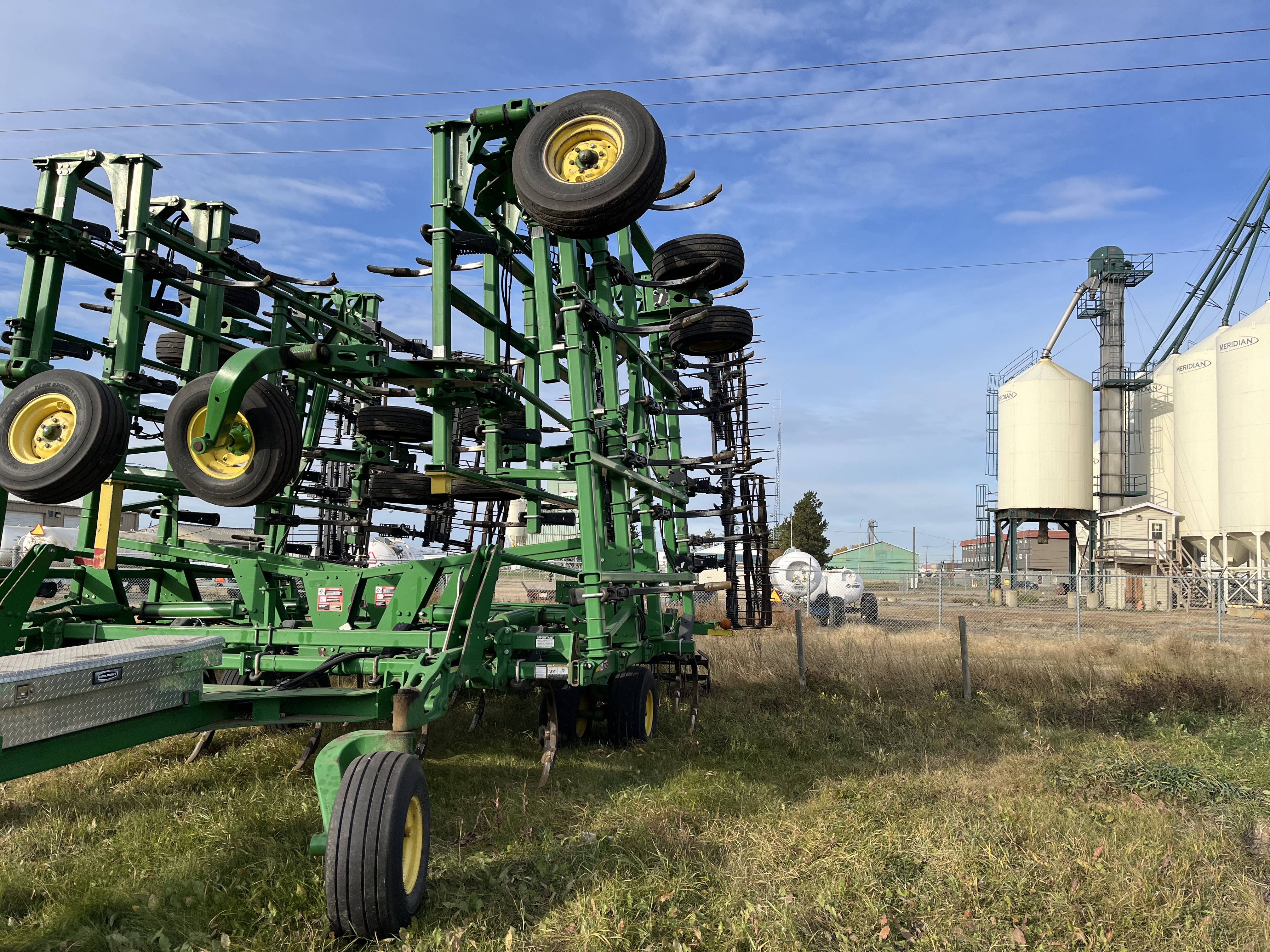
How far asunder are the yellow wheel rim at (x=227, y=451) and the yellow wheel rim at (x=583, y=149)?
2.83 metres

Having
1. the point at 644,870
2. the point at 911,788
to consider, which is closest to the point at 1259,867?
the point at 911,788

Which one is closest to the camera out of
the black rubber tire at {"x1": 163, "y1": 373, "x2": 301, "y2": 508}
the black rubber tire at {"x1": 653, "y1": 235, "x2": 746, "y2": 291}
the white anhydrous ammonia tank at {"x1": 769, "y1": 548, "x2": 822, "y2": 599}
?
the black rubber tire at {"x1": 163, "y1": 373, "x2": 301, "y2": 508}

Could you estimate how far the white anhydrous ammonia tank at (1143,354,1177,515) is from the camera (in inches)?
1548

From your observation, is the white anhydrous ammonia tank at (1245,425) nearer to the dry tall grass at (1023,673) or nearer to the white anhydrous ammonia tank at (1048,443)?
the white anhydrous ammonia tank at (1048,443)

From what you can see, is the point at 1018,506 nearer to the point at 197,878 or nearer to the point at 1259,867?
the point at 1259,867

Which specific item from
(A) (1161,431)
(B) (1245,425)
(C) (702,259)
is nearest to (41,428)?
(C) (702,259)

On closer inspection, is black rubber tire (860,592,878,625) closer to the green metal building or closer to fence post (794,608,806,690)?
fence post (794,608,806,690)

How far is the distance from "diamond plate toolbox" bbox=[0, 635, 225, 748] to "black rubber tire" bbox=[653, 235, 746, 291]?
6675mm

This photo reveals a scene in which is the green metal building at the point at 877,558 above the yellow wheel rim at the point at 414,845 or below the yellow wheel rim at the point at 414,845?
above

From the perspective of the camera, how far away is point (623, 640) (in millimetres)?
7023

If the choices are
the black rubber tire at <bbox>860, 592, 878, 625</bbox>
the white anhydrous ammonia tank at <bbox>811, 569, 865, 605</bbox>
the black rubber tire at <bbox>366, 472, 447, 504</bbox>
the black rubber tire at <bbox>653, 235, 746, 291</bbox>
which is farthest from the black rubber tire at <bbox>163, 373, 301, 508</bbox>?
the white anhydrous ammonia tank at <bbox>811, 569, 865, 605</bbox>

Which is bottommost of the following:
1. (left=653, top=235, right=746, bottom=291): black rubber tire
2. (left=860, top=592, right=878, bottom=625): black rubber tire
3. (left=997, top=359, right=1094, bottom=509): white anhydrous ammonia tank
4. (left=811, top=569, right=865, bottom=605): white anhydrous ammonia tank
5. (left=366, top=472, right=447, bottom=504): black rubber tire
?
(left=860, top=592, right=878, bottom=625): black rubber tire

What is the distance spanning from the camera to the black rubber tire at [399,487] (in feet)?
40.0

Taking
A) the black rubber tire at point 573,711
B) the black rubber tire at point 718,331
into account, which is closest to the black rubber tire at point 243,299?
the black rubber tire at point 718,331
